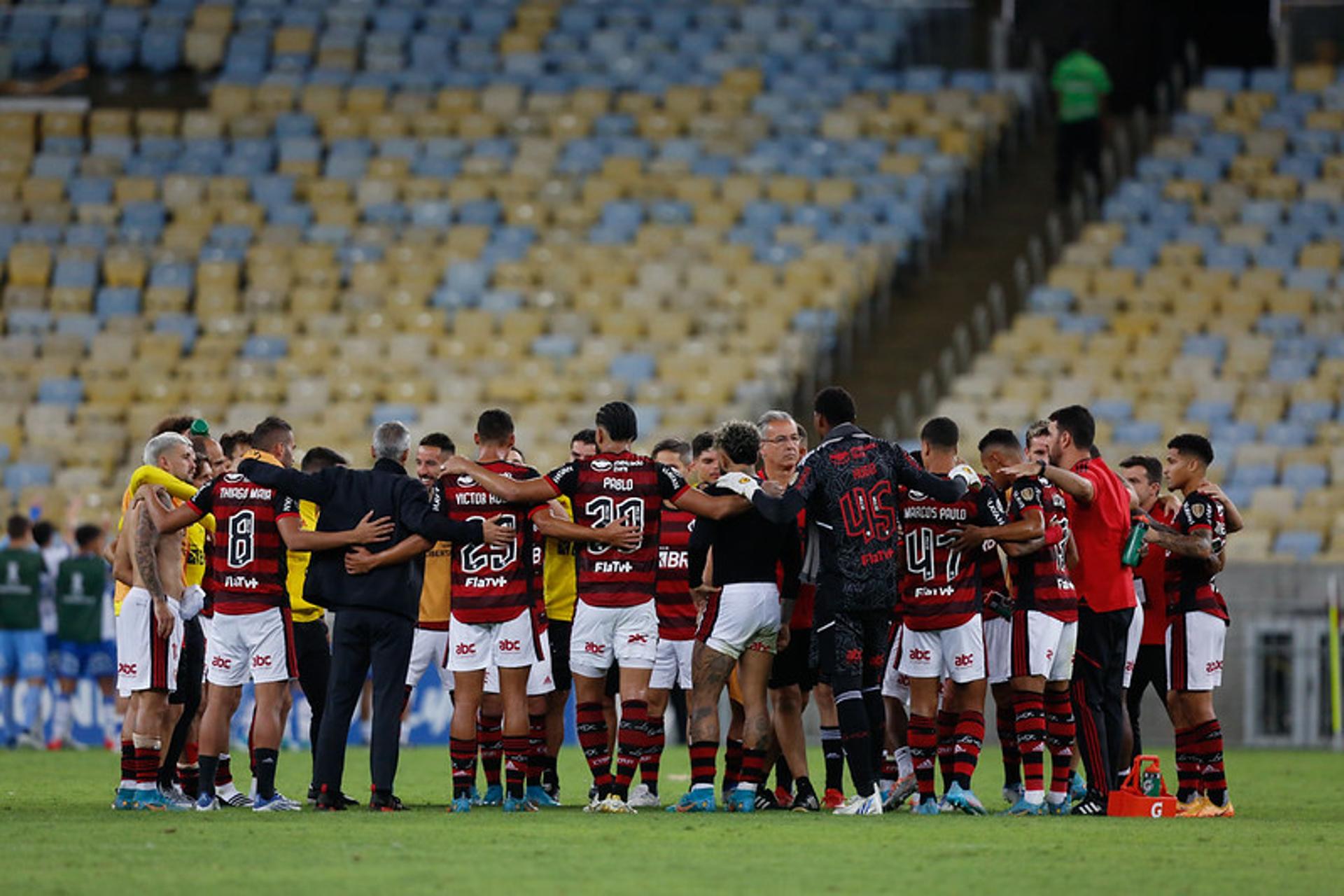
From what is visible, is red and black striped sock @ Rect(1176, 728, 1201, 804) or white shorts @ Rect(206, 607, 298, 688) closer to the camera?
white shorts @ Rect(206, 607, 298, 688)

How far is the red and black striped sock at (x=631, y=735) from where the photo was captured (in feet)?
41.9

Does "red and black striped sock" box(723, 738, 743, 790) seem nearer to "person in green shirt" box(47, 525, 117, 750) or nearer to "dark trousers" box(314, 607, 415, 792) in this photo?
"dark trousers" box(314, 607, 415, 792)

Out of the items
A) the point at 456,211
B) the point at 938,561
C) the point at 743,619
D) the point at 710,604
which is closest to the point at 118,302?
the point at 456,211

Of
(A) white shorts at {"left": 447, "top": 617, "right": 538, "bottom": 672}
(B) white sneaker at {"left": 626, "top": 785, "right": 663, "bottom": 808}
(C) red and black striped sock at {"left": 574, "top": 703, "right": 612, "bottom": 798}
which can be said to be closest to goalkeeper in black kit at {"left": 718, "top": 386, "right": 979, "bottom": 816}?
(B) white sneaker at {"left": 626, "top": 785, "right": 663, "bottom": 808}

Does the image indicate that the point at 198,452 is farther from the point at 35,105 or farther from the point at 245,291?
the point at 35,105

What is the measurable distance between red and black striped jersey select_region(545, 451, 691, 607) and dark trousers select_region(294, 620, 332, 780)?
79.6 inches

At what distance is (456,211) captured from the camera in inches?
1137

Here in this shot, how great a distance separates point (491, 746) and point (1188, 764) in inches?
166

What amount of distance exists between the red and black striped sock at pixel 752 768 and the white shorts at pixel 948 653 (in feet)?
3.24

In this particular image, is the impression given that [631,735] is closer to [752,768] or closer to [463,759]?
[752,768]

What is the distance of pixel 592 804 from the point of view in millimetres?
13078

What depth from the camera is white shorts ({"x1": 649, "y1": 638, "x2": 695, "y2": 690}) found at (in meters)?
13.3

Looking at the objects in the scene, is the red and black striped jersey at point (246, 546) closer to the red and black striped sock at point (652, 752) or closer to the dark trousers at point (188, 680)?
the dark trousers at point (188, 680)

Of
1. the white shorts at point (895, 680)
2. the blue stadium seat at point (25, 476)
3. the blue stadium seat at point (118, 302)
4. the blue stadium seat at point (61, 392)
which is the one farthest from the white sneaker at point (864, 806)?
the blue stadium seat at point (118, 302)
